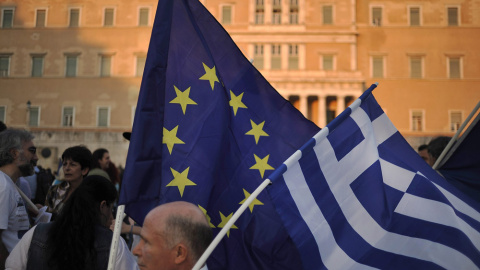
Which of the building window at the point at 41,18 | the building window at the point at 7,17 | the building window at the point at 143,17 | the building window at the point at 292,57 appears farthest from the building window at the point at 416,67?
the building window at the point at 7,17

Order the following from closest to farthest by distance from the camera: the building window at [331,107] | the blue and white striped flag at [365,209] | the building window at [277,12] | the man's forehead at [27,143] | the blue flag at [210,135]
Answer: the blue and white striped flag at [365,209] → the blue flag at [210,135] → the man's forehead at [27,143] → the building window at [331,107] → the building window at [277,12]

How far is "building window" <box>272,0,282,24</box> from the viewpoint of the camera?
31375 millimetres

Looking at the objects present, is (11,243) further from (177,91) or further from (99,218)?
(177,91)

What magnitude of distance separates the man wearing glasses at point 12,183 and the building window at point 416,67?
30242 millimetres

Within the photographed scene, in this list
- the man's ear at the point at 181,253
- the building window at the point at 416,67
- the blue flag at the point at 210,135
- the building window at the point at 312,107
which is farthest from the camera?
the building window at the point at 416,67

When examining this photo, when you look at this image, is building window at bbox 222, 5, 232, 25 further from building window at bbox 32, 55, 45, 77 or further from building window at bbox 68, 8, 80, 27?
building window at bbox 32, 55, 45, 77

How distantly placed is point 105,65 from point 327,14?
13553mm

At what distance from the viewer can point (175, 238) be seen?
6.22 ft

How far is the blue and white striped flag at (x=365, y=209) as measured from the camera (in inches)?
89.1

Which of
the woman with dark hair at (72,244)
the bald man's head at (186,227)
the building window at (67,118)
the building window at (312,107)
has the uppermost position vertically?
the building window at (312,107)

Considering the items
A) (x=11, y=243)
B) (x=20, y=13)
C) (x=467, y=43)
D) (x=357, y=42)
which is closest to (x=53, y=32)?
(x=20, y=13)

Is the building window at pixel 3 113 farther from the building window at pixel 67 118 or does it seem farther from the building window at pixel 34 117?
the building window at pixel 67 118

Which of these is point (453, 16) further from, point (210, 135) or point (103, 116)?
point (210, 135)

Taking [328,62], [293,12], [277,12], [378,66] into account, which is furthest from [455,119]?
[277,12]
